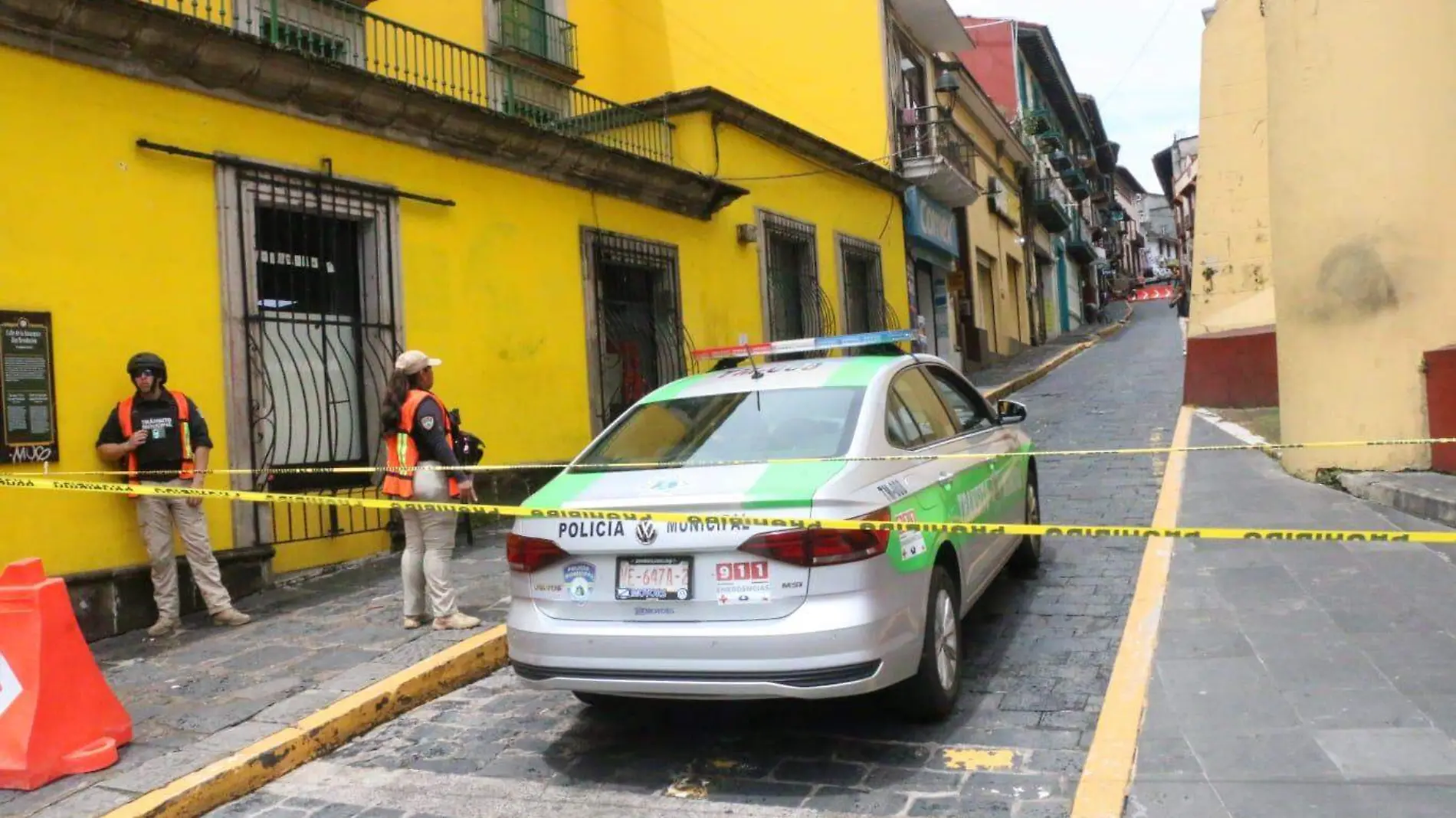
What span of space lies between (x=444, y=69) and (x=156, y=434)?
4.75 meters

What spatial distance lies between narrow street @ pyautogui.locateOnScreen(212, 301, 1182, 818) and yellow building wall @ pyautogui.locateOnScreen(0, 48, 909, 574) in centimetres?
293

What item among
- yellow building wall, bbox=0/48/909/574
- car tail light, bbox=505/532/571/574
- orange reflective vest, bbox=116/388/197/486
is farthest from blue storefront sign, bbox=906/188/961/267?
car tail light, bbox=505/532/571/574

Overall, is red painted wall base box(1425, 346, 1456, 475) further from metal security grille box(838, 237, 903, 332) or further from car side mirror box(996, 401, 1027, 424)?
metal security grille box(838, 237, 903, 332)

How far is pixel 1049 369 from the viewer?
23594mm

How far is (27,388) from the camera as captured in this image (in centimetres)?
593

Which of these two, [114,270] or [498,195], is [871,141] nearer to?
[498,195]

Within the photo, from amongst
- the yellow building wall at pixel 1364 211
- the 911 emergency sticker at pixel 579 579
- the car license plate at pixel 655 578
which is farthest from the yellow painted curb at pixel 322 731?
the yellow building wall at pixel 1364 211

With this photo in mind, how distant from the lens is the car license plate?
377 centimetres

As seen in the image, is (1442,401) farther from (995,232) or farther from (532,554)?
(995,232)

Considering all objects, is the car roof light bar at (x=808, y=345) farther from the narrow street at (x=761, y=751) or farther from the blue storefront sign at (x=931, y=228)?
the blue storefront sign at (x=931, y=228)

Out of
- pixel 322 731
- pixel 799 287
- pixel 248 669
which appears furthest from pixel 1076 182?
pixel 322 731

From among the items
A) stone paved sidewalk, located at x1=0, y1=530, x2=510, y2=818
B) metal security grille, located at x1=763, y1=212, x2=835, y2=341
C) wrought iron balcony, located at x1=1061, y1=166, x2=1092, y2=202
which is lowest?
stone paved sidewalk, located at x1=0, y1=530, x2=510, y2=818

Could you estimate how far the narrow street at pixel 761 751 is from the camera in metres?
3.66

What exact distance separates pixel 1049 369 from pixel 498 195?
17.0 meters
